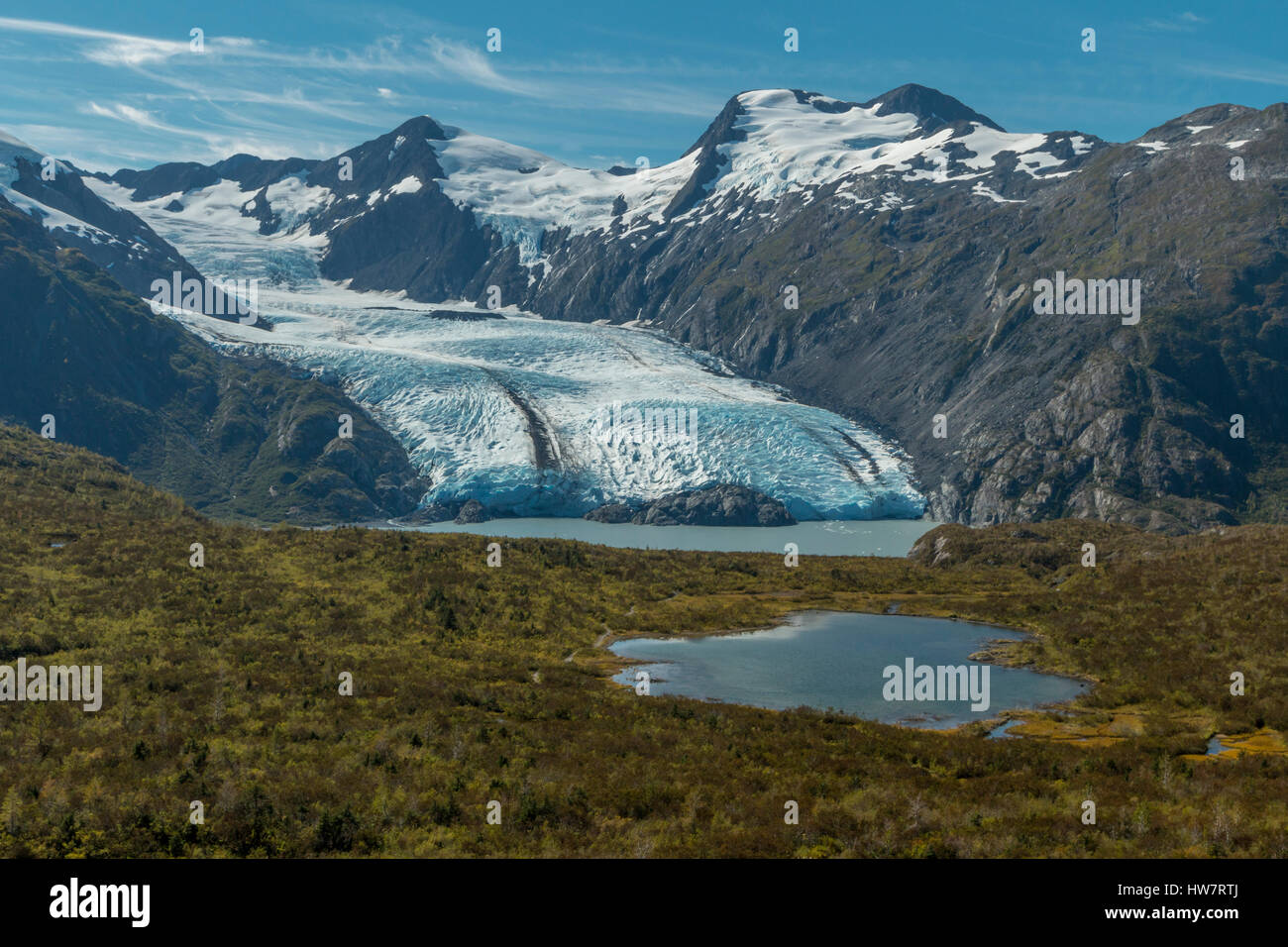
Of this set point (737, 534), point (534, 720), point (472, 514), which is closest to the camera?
point (534, 720)

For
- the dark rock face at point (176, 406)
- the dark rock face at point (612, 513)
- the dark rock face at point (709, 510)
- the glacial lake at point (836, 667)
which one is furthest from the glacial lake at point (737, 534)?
the glacial lake at point (836, 667)

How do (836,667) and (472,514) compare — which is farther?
(472,514)

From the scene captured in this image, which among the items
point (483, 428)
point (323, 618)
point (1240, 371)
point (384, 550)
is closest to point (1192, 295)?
point (1240, 371)

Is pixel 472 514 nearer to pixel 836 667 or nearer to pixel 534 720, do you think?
pixel 836 667

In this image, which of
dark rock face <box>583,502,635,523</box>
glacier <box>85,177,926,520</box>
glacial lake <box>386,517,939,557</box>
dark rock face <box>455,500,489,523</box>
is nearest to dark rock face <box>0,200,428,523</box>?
glacier <box>85,177,926,520</box>

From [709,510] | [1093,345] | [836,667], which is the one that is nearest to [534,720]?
[836,667]

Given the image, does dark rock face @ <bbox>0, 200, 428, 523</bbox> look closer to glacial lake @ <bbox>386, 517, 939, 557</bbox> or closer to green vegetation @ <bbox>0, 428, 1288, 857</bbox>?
glacial lake @ <bbox>386, 517, 939, 557</bbox>

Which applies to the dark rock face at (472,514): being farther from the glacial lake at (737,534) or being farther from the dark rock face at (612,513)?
the dark rock face at (612,513)
